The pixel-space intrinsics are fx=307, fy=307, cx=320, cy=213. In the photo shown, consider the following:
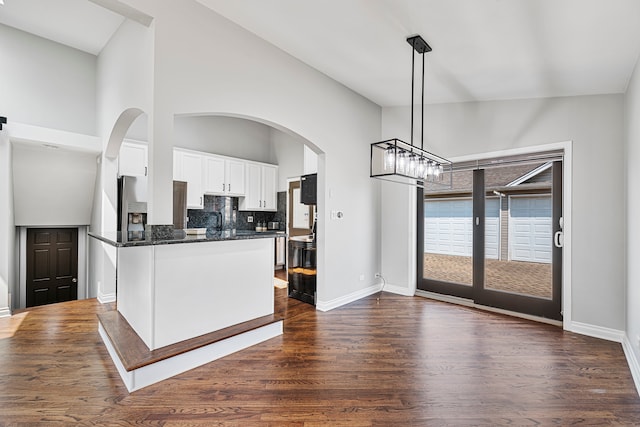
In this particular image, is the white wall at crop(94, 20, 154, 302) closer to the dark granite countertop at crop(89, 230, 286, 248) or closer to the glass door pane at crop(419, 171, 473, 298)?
the dark granite countertop at crop(89, 230, 286, 248)

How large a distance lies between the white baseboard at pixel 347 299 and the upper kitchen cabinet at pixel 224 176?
3063 mm

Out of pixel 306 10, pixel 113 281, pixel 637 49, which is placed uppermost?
pixel 306 10

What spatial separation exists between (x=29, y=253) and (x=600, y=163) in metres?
7.48

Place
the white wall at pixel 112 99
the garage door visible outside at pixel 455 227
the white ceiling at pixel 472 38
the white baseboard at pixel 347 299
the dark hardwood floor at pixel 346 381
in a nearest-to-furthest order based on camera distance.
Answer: the dark hardwood floor at pixel 346 381 < the white ceiling at pixel 472 38 < the white wall at pixel 112 99 < the white baseboard at pixel 347 299 < the garage door visible outside at pixel 455 227

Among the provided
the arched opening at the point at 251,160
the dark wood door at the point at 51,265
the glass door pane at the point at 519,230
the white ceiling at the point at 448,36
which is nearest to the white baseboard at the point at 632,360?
the glass door pane at the point at 519,230

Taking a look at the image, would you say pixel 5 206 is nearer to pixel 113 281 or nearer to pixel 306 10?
pixel 113 281

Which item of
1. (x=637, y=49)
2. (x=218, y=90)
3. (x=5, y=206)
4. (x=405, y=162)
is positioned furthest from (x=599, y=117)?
(x=5, y=206)

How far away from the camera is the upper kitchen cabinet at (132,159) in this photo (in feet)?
14.8

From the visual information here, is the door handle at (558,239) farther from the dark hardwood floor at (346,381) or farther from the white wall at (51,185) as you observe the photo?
the white wall at (51,185)

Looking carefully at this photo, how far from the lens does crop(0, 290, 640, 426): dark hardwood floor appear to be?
1931 mm

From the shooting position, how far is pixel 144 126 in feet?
16.5

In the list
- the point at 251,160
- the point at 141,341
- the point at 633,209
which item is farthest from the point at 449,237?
the point at 251,160

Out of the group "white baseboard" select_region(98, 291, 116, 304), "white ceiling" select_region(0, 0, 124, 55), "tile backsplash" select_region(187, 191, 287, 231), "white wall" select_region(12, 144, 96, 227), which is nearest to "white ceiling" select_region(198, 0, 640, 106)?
"white ceiling" select_region(0, 0, 124, 55)

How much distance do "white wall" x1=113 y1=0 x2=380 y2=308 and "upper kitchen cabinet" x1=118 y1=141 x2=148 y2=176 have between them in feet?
8.18
